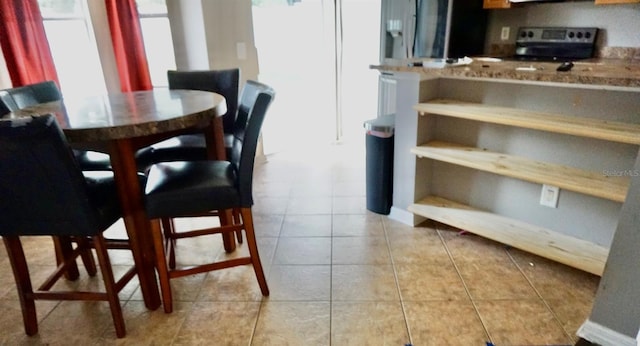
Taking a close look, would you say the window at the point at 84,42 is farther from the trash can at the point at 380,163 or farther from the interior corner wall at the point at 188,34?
the trash can at the point at 380,163

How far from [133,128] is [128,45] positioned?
206 cm

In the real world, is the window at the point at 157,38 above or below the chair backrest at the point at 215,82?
above

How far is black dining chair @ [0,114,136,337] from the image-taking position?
1.24 m

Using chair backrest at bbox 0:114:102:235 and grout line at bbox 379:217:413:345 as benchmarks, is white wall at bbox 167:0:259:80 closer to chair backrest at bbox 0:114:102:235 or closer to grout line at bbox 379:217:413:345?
grout line at bbox 379:217:413:345

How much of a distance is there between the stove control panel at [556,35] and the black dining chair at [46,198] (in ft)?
11.8

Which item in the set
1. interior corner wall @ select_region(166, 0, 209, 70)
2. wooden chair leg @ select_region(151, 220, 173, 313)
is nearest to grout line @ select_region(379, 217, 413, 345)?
wooden chair leg @ select_region(151, 220, 173, 313)

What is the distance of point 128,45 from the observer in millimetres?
3053

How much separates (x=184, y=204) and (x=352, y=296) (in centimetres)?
90

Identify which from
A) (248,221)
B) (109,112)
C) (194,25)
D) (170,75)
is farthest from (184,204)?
(194,25)

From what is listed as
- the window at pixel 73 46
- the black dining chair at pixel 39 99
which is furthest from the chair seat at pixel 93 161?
the window at pixel 73 46

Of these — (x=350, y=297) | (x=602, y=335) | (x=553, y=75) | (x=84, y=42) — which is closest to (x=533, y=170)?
(x=553, y=75)

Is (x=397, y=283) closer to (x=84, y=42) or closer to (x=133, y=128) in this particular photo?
(x=133, y=128)

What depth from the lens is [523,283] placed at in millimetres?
1899

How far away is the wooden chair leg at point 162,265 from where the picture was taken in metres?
1.68
